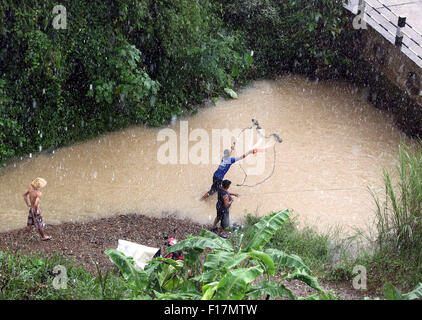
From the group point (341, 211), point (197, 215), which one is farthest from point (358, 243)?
point (197, 215)

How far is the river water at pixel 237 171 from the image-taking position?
10922 millimetres

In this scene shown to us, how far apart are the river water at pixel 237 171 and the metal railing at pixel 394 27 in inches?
85.0

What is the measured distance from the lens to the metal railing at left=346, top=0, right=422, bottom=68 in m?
13.4

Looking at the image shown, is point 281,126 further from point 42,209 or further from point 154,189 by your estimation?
point 42,209

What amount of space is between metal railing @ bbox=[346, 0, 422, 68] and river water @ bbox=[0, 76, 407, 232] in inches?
85.0

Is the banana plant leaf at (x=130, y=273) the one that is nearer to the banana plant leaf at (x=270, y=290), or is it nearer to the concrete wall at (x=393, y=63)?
the banana plant leaf at (x=270, y=290)

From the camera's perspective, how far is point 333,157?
1306 cm

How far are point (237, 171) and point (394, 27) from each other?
6.28m

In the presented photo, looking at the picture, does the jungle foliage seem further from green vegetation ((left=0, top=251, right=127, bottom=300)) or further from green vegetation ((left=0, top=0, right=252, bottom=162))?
green vegetation ((left=0, top=251, right=127, bottom=300))

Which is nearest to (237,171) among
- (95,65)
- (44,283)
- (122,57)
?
(122,57)

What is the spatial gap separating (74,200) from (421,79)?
9.12 metres

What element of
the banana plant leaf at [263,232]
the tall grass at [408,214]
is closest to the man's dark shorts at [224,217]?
the tall grass at [408,214]

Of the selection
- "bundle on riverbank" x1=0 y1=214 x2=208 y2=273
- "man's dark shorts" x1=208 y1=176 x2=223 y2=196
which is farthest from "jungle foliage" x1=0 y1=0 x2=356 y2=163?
"man's dark shorts" x1=208 y1=176 x2=223 y2=196

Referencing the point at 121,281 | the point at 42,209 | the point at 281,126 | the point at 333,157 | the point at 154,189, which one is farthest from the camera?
the point at 281,126
